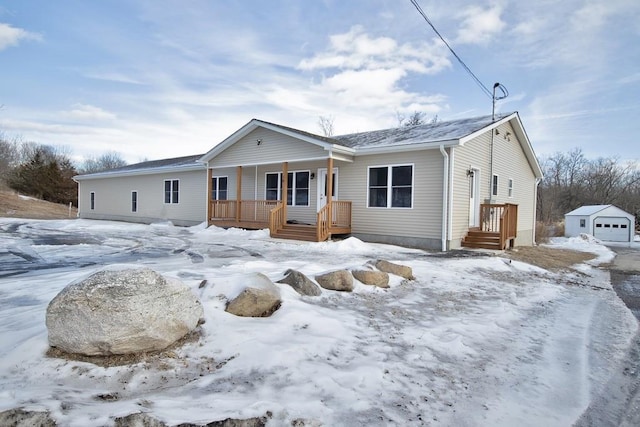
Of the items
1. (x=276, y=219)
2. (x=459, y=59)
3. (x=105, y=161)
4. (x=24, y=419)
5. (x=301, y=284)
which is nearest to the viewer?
(x=24, y=419)

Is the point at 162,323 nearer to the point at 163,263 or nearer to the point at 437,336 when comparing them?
the point at 437,336

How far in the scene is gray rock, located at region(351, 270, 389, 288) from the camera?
18.7 ft

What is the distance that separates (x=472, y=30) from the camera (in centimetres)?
1084

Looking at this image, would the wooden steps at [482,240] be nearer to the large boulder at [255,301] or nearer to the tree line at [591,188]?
the large boulder at [255,301]

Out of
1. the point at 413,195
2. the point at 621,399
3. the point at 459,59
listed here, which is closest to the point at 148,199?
the point at 413,195

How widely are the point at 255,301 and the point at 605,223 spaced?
31043mm

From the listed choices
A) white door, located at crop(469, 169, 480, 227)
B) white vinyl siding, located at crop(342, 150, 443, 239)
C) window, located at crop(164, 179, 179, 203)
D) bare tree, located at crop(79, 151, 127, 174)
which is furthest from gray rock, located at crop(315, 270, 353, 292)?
bare tree, located at crop(79, 151, 127, 174)

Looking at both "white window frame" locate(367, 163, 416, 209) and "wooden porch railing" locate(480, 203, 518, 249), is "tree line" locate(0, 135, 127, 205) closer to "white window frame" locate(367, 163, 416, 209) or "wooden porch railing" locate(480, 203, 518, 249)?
"white window frame" locate(367, 163, 416, 209)

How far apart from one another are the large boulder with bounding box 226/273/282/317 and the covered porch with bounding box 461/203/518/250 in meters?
8.95

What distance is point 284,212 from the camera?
13.3 metres

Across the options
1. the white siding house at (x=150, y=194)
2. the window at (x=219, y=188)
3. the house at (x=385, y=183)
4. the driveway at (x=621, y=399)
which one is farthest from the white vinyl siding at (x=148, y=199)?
the driveway at (x=621, y=399)

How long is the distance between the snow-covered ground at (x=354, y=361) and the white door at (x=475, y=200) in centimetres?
631

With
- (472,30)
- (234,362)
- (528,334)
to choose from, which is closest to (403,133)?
(472,30)

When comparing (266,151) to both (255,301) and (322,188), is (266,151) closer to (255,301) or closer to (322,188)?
(322,188)
